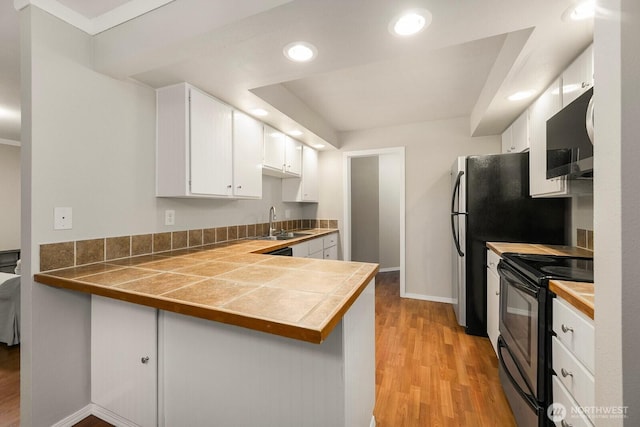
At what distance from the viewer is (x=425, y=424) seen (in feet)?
4.96

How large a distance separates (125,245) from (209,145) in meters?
0.91

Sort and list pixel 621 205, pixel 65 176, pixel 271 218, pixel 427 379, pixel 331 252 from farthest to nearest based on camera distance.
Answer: pixel 331 252, pixel 271 218, pixel 427 379, pixel 65 176, pixel 621 205

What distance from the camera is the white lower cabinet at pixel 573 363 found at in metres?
0.91

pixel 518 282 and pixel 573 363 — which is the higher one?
pixel 518 282

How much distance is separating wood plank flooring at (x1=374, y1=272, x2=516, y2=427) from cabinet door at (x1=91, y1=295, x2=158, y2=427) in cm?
123

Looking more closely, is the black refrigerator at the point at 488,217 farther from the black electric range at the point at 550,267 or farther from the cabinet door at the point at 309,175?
the cabinet door at the point at 309,175

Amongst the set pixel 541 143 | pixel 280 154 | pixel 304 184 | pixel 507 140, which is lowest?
pixel 304 184

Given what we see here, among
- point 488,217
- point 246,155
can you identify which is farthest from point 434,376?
point 246,155

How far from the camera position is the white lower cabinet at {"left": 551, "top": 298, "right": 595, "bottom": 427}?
2.98ft

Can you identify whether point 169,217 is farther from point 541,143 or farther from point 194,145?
point 541,143

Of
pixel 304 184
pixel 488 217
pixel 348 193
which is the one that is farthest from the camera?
pixel 348 193

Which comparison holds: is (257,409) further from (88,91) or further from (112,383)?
(88,91)

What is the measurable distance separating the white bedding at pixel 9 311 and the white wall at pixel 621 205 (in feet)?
11.9

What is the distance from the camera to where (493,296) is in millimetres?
2207
